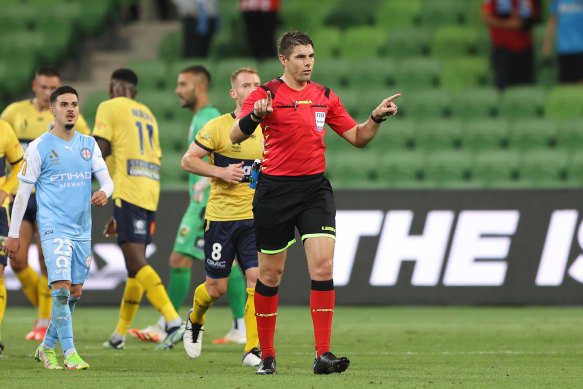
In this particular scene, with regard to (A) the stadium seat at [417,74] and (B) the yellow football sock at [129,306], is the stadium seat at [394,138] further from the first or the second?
(B) the yellow football sock at [129,306]

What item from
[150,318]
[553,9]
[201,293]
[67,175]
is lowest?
[150,318]

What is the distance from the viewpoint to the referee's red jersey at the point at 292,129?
6902 mm

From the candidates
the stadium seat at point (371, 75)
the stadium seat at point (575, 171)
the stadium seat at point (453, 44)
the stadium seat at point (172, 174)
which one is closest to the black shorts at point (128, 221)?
the stadium seat at point (172, 174)

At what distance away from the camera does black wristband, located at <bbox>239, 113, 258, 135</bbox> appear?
6.74 meters

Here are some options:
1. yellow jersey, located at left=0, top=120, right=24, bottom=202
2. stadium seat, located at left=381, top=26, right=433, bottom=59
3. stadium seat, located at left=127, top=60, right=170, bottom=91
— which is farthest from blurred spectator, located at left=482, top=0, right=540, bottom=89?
yellow jersey, located at left=0, top=120, right=24, bottom=202

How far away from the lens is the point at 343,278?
42.1 feet

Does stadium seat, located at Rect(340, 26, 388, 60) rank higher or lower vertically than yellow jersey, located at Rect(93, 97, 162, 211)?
higher

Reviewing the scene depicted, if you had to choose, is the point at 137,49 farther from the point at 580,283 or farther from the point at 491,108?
the point at 580,283

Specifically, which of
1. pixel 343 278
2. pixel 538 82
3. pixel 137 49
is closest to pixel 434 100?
pixel 538 82

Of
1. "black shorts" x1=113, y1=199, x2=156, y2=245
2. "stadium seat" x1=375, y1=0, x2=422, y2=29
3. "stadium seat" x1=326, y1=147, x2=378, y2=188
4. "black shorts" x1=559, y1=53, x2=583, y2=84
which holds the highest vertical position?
"stadium seat" x1=375, y1=0, x2=422, y2=29

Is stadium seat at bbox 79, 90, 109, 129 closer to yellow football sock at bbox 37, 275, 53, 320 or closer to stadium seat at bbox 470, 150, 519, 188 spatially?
yellow football sock at bbox 37, 275, 53, 320

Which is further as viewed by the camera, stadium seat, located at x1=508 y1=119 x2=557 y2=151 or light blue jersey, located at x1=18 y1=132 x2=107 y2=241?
stadium seat, located at x1=508 y1=119 x2=557 y2=151

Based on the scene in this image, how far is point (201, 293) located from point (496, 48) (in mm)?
9029

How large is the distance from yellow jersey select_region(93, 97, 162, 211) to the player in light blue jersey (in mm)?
1741
